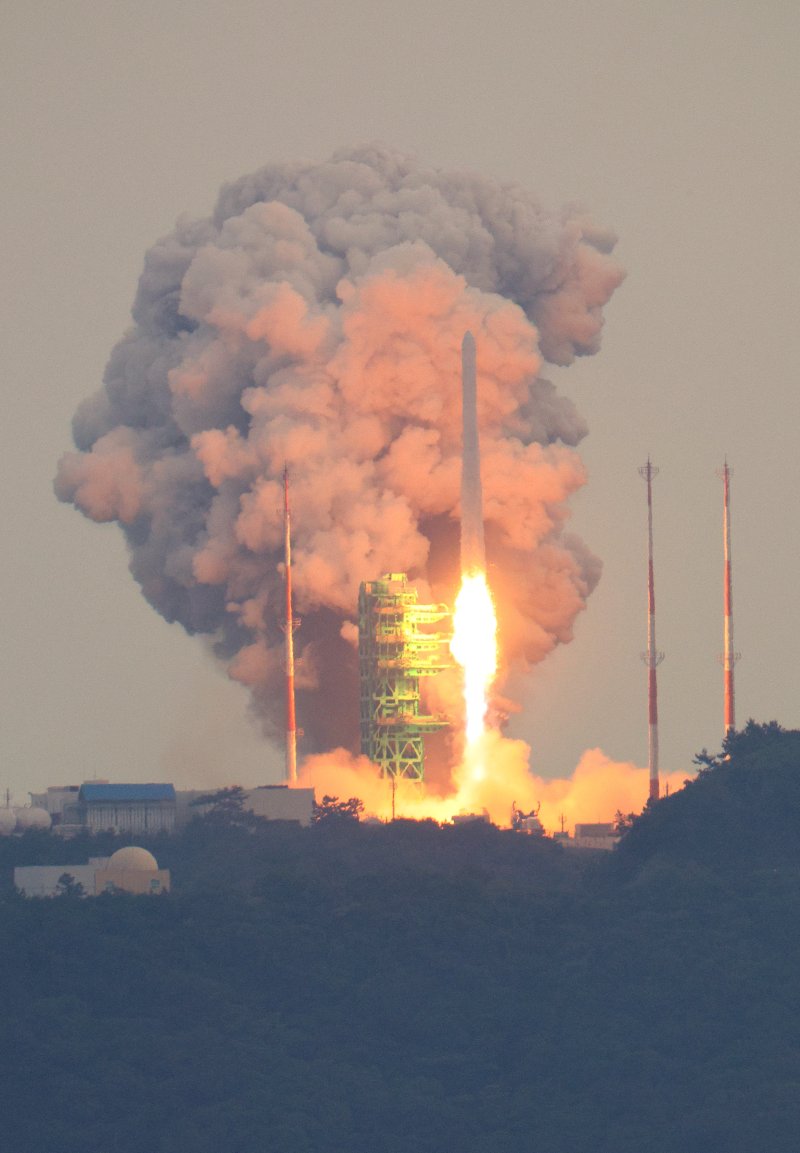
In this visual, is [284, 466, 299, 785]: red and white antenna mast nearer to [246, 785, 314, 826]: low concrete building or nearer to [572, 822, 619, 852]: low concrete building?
[246, 785, 314, 826]: low concrete building

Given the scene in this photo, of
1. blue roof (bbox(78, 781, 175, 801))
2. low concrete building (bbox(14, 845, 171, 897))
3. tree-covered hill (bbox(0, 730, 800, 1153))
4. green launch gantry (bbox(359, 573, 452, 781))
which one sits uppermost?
green launch gantry (bbox(359, 573, 452, 781))

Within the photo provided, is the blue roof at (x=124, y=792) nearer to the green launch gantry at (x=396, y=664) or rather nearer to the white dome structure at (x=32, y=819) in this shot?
the white dome structure at (x=32, y=819)

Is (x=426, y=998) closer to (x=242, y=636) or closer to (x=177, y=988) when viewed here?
(x=177, y=988)

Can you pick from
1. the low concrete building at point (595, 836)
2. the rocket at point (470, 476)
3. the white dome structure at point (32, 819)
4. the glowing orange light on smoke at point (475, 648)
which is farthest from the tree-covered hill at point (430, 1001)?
the white dome structure at point (32, 819)

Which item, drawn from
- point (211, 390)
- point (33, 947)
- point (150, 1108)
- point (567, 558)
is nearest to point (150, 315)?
point (211, 390)

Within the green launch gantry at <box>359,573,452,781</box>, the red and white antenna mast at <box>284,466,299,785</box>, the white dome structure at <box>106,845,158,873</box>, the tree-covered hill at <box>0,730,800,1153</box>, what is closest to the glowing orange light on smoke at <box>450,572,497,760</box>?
the green launch gantry at <box>359,573,452,781</box>

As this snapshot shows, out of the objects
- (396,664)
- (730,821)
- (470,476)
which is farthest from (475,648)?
(730,821)

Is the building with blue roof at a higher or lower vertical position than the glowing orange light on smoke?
lower

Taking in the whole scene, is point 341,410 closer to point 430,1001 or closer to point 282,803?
point 282,803
